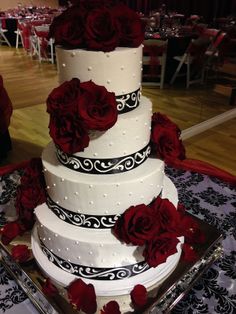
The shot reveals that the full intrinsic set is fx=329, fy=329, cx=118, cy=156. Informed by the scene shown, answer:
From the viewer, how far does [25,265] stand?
4.88 ft

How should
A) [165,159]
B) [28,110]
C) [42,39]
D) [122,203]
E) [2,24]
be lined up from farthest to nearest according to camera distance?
[2,24]
[42,39]
[28,110]
[165,159]
[122,203]

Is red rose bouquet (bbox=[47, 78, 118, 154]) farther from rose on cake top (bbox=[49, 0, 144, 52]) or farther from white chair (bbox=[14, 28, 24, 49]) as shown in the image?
white chair (bbox=[14, 28, 24, 49])

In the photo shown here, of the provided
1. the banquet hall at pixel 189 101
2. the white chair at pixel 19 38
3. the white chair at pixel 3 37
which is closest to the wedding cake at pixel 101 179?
the banquet hall at pixel 189 101

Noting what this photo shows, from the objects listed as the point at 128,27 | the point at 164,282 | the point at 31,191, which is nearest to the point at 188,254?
the point at 164,282

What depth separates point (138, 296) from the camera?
4.13ft

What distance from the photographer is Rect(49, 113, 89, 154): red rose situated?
1.03m

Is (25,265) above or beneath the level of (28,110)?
above

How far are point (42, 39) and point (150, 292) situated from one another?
18.6 feet

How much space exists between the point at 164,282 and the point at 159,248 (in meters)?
0.25

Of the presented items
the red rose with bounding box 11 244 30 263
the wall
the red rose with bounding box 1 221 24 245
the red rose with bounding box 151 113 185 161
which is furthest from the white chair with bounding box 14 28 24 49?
the red rose with bounding box 151 113 185 161

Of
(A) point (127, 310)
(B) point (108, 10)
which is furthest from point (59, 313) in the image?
(B) point (108, 10)

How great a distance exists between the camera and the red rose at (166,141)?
1.29 m

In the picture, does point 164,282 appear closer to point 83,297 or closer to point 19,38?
point 83,297

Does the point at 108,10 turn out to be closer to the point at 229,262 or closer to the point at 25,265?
the point at 25,265
